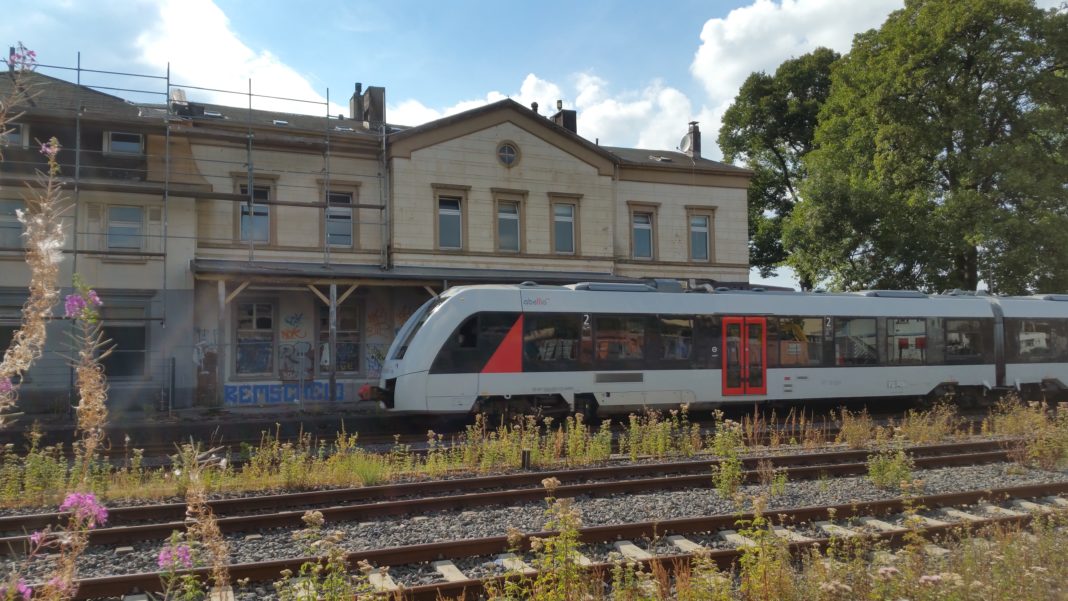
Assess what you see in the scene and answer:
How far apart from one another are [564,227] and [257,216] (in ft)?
29.8

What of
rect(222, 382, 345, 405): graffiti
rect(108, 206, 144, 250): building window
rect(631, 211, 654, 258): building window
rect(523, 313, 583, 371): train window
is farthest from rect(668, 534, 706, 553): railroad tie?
rect(631, 211, 654, 258): building window

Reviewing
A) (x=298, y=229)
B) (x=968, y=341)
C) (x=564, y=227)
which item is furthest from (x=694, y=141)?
(x=298, y=229)

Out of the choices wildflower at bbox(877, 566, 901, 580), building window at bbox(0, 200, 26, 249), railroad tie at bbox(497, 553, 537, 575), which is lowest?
railroad tie at bbox(497, 553, 537, 575)

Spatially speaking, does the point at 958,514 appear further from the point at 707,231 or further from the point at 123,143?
the point at 123,143

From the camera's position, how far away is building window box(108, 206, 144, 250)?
19422 mm

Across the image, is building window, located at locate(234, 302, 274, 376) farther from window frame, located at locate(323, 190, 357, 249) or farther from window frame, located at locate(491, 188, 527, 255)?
window frame, located at locate(491, 188, 527, 255)

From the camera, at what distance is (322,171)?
21828 mm

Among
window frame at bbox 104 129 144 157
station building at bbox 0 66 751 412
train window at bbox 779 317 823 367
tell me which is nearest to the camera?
train window at bbox 779 317 823 367

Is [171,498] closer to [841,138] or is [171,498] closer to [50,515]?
[50,515]

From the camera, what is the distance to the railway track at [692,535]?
18.6ft

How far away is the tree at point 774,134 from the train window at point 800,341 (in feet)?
79.2

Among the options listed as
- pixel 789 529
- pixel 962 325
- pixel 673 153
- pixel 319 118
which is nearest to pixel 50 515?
pixel 789 529

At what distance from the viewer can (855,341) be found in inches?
668

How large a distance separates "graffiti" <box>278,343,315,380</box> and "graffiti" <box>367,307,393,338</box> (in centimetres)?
182
